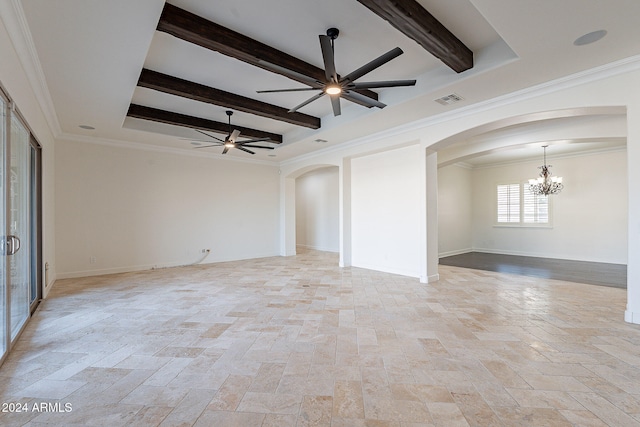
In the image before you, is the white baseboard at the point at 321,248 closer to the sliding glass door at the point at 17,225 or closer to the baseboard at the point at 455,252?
the baseboard at the point at 455,252

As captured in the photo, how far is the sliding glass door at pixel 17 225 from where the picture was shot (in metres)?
2.56

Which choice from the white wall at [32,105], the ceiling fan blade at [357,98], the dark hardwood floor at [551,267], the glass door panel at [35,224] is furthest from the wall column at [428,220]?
the glass door panel at [35,224]

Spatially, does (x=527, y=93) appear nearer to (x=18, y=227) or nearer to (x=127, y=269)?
(x=18, y=227)

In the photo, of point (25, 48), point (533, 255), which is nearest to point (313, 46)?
point (25, 48)

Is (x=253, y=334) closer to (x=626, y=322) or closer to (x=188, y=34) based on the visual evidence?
(x=188, y=34)

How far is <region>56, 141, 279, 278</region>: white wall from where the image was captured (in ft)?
18.8

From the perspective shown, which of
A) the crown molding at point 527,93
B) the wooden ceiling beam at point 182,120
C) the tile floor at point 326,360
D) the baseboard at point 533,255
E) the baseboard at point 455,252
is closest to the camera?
the tile floor at point 326,360

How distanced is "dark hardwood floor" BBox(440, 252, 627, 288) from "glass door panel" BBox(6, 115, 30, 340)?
25.4ft

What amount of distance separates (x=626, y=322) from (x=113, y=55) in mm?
6382

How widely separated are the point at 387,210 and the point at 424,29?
4.01 metres

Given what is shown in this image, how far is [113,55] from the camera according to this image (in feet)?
9.58

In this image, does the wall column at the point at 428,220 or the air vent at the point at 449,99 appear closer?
the air vent at the point at 449,99

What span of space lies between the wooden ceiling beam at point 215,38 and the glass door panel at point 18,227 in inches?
77.8

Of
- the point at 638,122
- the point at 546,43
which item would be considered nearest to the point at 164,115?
the point at 546,43
